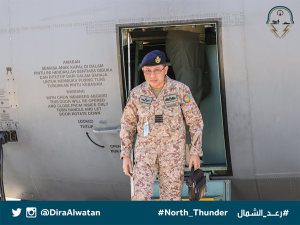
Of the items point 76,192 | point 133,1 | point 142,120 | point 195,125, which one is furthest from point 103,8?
point 76,192

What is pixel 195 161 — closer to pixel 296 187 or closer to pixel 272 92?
pixel 272 92

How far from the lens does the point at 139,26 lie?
3.30m

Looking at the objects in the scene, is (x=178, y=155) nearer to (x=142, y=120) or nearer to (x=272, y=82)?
(x=142, y=120)

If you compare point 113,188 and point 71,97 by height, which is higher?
point 71,97

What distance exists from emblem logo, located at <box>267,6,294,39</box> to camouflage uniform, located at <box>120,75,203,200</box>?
1.34m

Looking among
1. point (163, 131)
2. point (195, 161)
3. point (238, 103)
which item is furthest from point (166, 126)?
point (238, 103)

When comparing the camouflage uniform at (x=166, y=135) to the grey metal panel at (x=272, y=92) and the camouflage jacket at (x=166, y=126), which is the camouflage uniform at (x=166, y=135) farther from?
the grey metal panel at (x=272, y=92)

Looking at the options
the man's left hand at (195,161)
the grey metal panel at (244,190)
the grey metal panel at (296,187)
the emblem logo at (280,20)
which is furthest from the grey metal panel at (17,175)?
the emblem logo at (280,20)

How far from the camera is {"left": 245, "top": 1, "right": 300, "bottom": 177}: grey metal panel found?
319 cm

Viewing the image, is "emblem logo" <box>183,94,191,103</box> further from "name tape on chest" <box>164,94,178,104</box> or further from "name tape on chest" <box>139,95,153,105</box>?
"name tape on chest" <box>139,95,153,105</box>

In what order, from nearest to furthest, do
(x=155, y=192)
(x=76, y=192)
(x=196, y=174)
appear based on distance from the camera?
(x=196, y=174)
(x=155, y=192)
(x=76, y=192)

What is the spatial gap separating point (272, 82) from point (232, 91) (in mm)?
430

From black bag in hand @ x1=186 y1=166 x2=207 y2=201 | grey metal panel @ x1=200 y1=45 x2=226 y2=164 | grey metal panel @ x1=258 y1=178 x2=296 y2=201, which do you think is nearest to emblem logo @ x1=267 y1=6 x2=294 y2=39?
grey metal panel @ x1=200 y1=45 x2=226 y2=164

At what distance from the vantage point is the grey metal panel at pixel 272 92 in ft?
10.5
